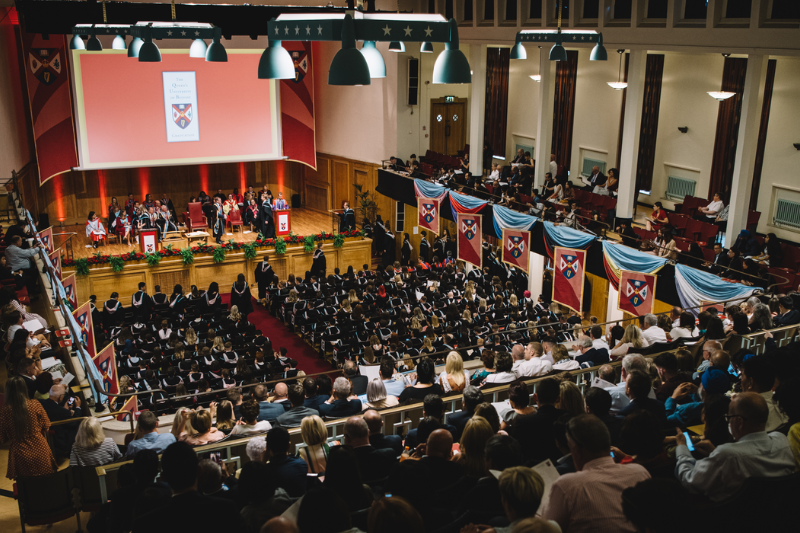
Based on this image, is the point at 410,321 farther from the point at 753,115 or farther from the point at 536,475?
the point at 536,475

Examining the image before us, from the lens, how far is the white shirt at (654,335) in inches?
317

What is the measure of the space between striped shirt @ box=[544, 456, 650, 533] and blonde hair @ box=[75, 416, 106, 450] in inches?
129

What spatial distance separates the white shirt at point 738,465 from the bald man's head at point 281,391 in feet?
13.7

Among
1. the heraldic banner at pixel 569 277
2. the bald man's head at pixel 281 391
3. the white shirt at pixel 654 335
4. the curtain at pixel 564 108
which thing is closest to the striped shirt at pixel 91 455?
the bald man's head at pixel 281 391

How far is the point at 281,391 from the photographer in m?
6.73

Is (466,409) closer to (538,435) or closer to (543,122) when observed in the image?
(538,435)

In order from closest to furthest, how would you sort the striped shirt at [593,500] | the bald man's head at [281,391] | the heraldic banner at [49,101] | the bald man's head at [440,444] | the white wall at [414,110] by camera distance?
the striped shirt at [593,500]
the bald man's head at [440,444]
the bald man's head at [281,391]
the heraldic banner at [49,101]
the white wall at [414,110]

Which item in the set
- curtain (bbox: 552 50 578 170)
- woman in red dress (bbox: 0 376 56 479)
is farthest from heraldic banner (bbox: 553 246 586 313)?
woman in red dress (bbox: 0 376 56 479)

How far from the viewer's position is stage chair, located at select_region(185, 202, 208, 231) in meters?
19.1

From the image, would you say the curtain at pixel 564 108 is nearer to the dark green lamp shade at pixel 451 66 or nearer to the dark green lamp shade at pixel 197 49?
the dark green lamp shade at pixel 197 49

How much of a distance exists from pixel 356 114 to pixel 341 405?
16887mm

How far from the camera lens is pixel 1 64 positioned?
16.4 metres

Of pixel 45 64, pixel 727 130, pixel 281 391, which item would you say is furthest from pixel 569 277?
pixel 45 64

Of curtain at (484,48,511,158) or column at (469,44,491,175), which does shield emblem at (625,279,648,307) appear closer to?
column at (469,44,491,175)
